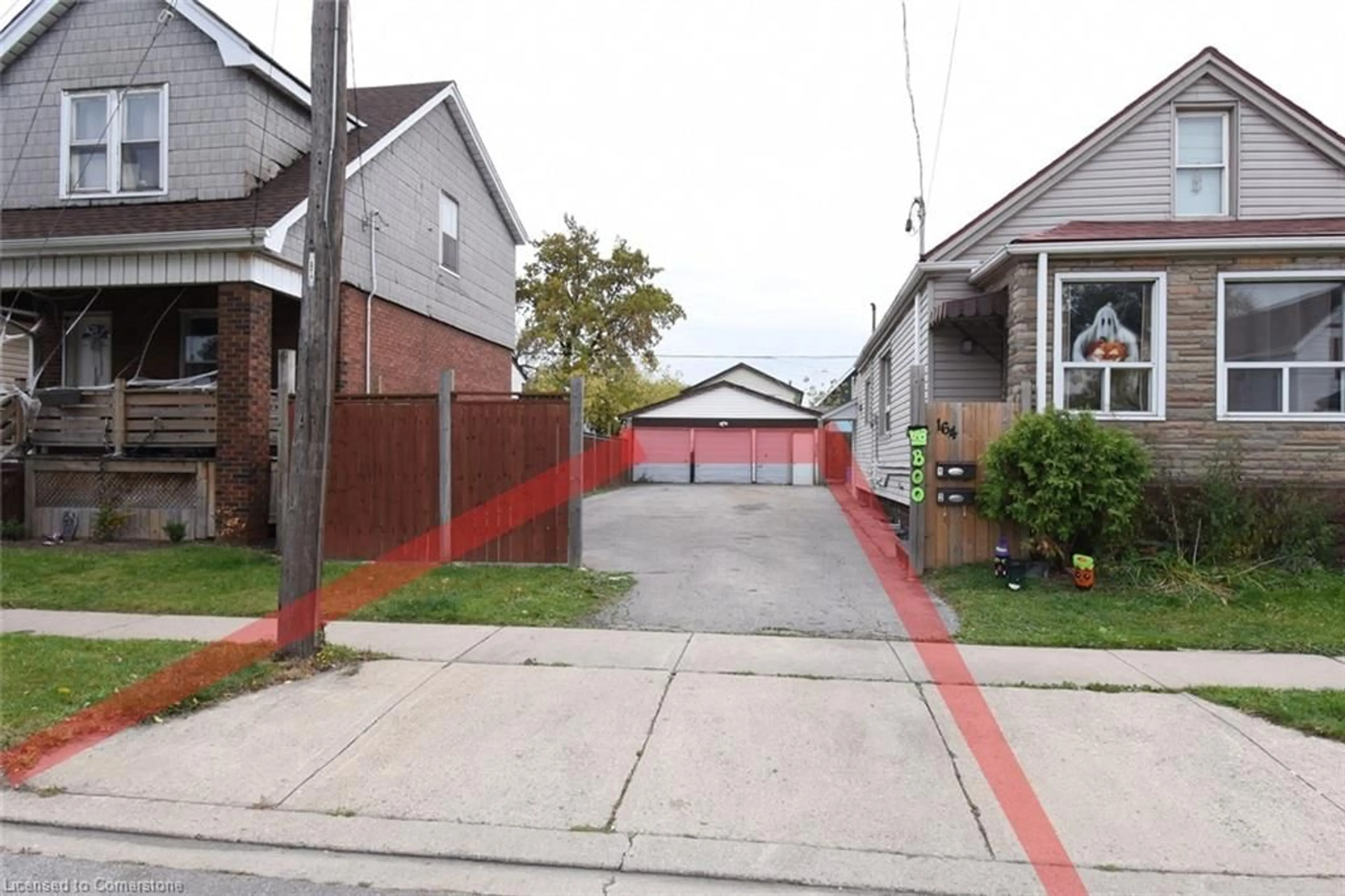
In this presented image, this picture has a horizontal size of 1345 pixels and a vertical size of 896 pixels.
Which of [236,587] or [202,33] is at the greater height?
[202,33]

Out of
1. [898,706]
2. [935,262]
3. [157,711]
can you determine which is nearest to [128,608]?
[157,711]

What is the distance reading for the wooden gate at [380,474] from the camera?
10.1 meters

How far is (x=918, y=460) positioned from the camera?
31.5 feet

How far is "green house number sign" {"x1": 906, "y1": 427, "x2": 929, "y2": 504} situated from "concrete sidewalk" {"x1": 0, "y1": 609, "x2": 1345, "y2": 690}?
2976mm

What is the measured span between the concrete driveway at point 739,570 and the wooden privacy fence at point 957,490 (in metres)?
0.85

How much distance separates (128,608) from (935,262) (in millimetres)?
11172

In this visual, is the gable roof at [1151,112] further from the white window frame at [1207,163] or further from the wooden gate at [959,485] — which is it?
the wooden gate at [959,485]

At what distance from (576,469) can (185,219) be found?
685 centimetres

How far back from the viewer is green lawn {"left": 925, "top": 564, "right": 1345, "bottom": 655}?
689cm

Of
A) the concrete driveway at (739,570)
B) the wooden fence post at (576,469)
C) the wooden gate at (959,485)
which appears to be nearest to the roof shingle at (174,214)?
the wooden fence post at (576,469)

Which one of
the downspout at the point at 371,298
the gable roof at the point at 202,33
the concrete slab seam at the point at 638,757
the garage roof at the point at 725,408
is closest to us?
the concrete slab seam at the point at 638,757

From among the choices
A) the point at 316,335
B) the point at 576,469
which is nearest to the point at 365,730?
the point at 316,335

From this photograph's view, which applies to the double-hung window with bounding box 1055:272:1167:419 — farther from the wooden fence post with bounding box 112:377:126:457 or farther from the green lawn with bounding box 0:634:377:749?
the wooden fence post with bounding box 112:377:126:457
